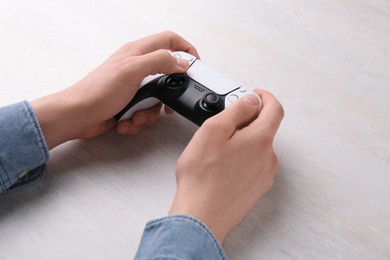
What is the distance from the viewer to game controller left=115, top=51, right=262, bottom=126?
0.65 m

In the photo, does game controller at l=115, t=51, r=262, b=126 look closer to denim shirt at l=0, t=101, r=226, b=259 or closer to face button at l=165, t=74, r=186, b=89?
face button at l=165, t=74, r=186, b=89

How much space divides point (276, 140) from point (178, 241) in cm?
25

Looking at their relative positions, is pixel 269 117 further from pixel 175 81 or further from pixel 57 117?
pixel 57 117

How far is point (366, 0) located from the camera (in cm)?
90

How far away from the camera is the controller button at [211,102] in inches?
25.2

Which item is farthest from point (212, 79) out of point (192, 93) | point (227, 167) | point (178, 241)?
point (178, 241)

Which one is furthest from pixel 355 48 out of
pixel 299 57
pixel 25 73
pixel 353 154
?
pixel 25 73

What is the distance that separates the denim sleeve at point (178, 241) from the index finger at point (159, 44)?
28 centimetres

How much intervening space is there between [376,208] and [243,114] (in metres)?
0.21

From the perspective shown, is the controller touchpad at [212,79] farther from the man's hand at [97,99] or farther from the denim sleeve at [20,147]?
the denim sleeve at [20,147]

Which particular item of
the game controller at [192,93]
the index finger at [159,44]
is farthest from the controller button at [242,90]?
the index finger at [159,44]

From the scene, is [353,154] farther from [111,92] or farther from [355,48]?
[111,92]

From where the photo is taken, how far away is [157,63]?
653 millimetres

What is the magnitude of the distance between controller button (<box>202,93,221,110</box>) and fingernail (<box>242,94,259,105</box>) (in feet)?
0.11
